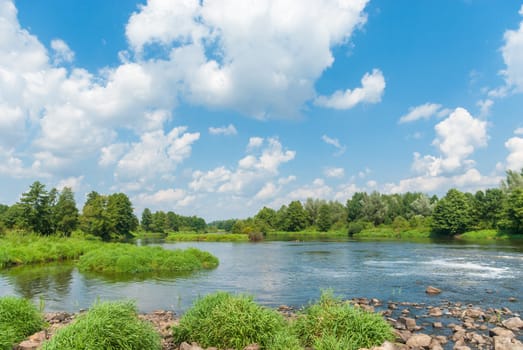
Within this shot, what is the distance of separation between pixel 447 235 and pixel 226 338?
9495cm

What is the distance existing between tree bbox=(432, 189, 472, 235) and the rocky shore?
257ft

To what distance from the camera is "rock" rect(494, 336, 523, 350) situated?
439 inches

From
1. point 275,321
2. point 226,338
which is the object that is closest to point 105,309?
point 226,338

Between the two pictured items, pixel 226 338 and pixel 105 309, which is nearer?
pixel 105 309

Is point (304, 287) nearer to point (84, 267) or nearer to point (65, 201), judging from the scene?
point (84, 267)

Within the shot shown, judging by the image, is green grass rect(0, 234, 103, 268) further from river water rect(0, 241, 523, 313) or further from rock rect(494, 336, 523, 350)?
rock rect(494, 336, 523, 350)

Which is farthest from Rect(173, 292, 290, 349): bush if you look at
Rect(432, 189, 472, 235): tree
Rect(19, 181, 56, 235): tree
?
Rect(432, 189, 472, 235): tree

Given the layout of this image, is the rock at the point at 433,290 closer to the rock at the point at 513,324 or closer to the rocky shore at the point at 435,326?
the rocky shore at the point at 435,326

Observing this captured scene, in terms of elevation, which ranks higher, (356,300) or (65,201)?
(65,201)

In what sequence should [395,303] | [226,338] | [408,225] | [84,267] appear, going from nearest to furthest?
[226,338] → [395,303] → [84,267] → [408,225]

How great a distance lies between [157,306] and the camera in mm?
19438

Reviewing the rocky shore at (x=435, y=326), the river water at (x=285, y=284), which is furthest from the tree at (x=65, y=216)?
the rocky shore at (x=435, y=326)

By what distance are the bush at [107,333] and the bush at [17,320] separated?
10.9 ft

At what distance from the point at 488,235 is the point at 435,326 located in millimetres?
80043
